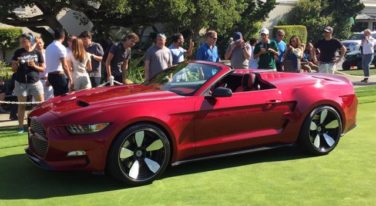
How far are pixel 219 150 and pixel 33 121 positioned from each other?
7.15ft

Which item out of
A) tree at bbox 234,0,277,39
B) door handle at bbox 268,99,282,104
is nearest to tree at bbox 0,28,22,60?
tree at bbox 234,0,277,39

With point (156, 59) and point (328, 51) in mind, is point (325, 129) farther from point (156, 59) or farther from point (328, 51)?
point (328, 51)

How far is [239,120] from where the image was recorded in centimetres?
617

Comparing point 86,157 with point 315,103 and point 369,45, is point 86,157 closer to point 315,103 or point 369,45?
point 315,103

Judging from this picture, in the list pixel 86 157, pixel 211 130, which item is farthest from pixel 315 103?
pixel 86 157

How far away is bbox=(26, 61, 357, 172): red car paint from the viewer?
17.6ft

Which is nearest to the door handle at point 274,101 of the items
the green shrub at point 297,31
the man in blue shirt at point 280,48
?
the man in blue shirt at point 280,48

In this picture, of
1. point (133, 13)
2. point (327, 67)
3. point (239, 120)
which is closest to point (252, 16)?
point (133, 13)

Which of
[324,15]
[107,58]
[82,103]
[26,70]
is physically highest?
[324,15]

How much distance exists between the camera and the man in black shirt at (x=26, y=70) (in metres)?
8.62

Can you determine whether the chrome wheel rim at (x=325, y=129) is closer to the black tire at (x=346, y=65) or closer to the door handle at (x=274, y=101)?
the door handle at (x=274, y=101)

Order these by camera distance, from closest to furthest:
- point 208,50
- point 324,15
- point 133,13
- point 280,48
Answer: point 208,50 < point 280,48 < point 133,13 < point 324,15

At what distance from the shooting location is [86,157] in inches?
210

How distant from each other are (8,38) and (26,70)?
1937 centimetres
